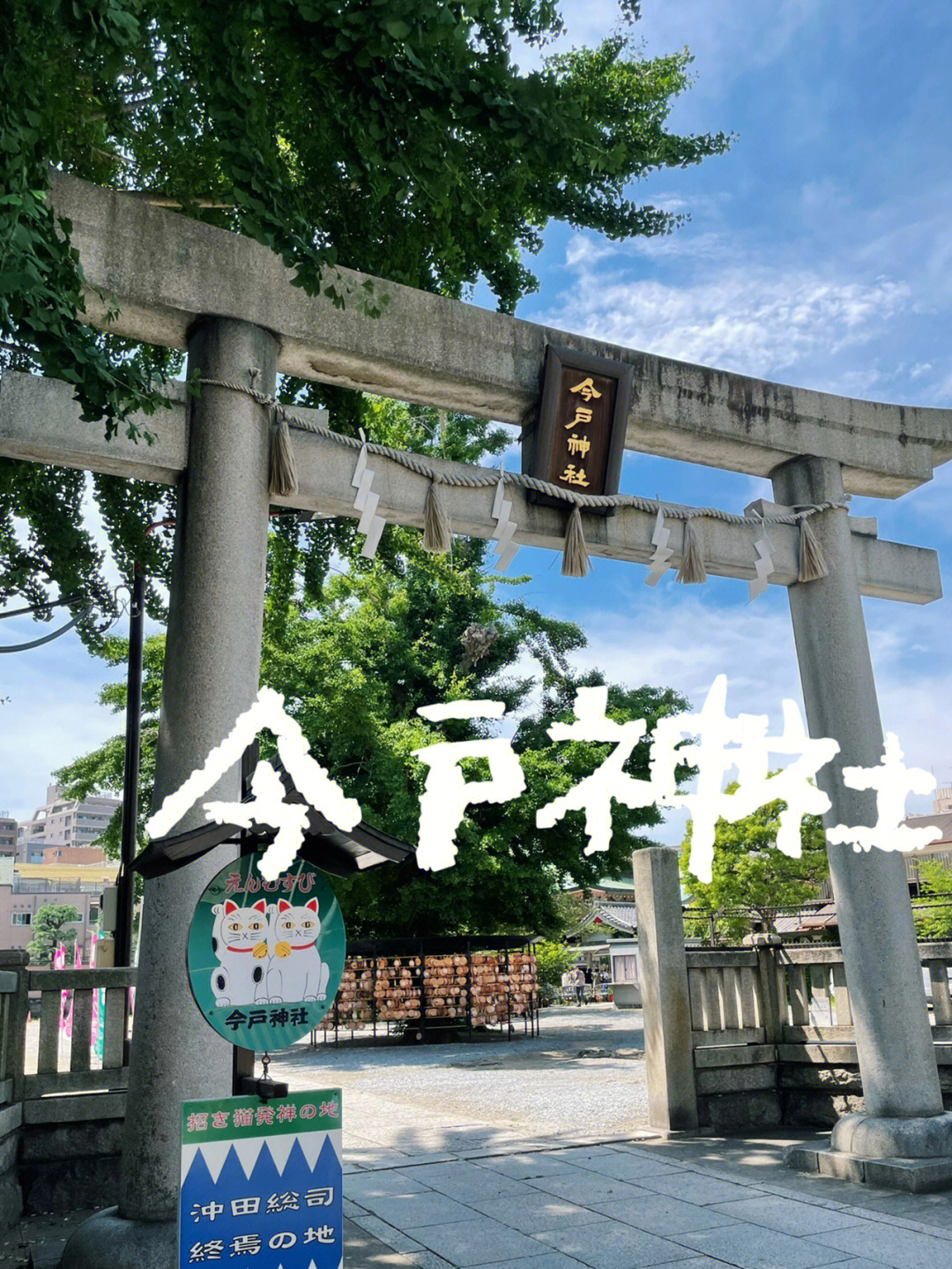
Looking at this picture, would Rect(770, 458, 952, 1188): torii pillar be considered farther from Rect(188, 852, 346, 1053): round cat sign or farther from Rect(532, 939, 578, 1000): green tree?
Rect(532, 939, 578, 1000): green tree

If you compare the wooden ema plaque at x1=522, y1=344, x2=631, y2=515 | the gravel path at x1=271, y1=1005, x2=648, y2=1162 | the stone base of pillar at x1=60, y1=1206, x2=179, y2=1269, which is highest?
the wooden ema plaque at x1=522, y1=344, x2=631, y2=515

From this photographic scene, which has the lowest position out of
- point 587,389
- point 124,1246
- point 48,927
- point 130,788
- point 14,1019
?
point 124,1246

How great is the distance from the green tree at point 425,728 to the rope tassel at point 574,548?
965 cm

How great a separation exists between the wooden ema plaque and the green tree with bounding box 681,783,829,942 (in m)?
26.1

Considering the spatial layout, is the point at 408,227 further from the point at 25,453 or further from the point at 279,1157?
the point at 279,1157

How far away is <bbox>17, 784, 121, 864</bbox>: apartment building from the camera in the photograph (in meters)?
150

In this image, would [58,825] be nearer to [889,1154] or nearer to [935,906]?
[935,906]

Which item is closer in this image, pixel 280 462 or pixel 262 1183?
pixel 262 1183

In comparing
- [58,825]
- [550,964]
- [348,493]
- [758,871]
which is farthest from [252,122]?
[58,825]

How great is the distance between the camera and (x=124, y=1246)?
5.01 meters

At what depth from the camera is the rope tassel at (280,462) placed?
6.43 metres

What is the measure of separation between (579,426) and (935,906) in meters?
30.1

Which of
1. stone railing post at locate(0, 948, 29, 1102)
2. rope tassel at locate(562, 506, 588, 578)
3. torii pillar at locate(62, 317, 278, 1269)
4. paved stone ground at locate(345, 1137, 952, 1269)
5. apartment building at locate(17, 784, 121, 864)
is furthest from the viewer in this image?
apartment building at locate(17, 784, 121, 864)

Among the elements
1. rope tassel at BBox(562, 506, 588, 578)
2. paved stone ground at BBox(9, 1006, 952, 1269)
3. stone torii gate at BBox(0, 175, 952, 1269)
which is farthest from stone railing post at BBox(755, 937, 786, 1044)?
rope tassel at BBox(562, 506, 588, 578)
